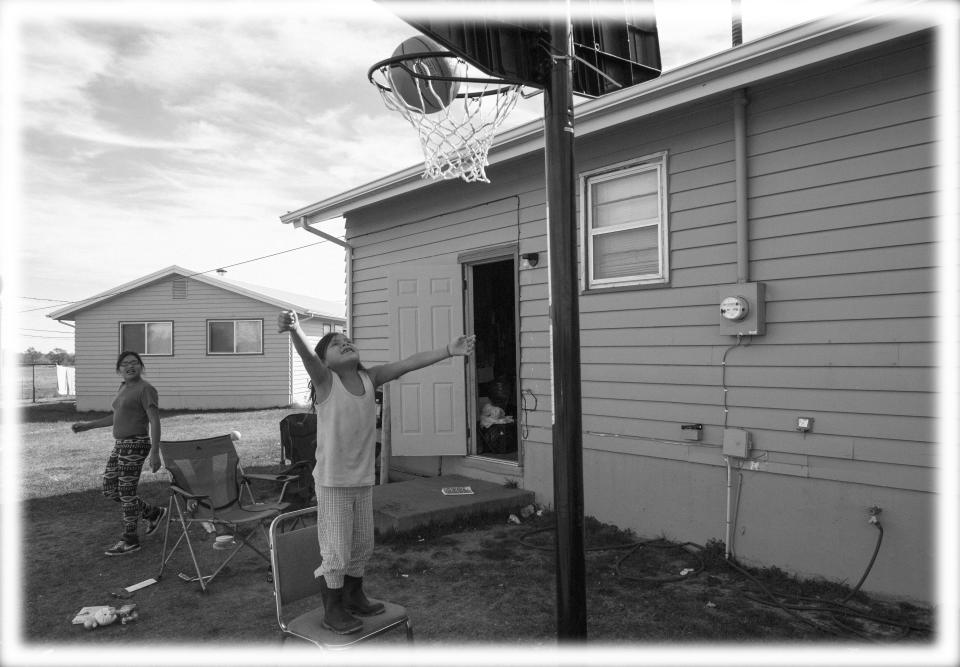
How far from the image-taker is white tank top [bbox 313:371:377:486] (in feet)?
9.53

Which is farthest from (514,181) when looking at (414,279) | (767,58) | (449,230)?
(767,58)

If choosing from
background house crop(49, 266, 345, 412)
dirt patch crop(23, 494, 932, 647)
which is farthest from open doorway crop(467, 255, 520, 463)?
background house crop(49, 266, 345, 412)

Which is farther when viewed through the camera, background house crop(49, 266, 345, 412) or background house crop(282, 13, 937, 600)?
background house crop(49, 266, 345, 412)

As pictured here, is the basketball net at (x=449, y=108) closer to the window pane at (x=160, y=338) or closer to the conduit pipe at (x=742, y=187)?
the conduit pipe at (x=742, y=187)

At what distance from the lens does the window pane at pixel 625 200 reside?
5473 millimetres

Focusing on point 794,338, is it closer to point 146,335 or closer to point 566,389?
point 566,389

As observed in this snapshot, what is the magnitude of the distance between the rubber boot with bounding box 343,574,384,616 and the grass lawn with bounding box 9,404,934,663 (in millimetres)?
924

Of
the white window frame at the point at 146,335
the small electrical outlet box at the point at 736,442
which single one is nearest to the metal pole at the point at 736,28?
the small electrical outlet box at the point at 736,442

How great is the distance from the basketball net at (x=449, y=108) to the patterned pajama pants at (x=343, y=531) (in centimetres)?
208

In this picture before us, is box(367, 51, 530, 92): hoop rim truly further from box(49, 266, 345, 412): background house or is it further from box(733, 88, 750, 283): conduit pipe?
box(49, 266, 345, 412): background house

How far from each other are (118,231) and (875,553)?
17.3 meters

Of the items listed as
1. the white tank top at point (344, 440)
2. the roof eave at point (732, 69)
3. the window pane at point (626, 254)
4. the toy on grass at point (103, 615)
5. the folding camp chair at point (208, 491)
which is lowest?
the toy on grass at point (103, 615)

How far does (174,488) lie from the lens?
4816 mm
